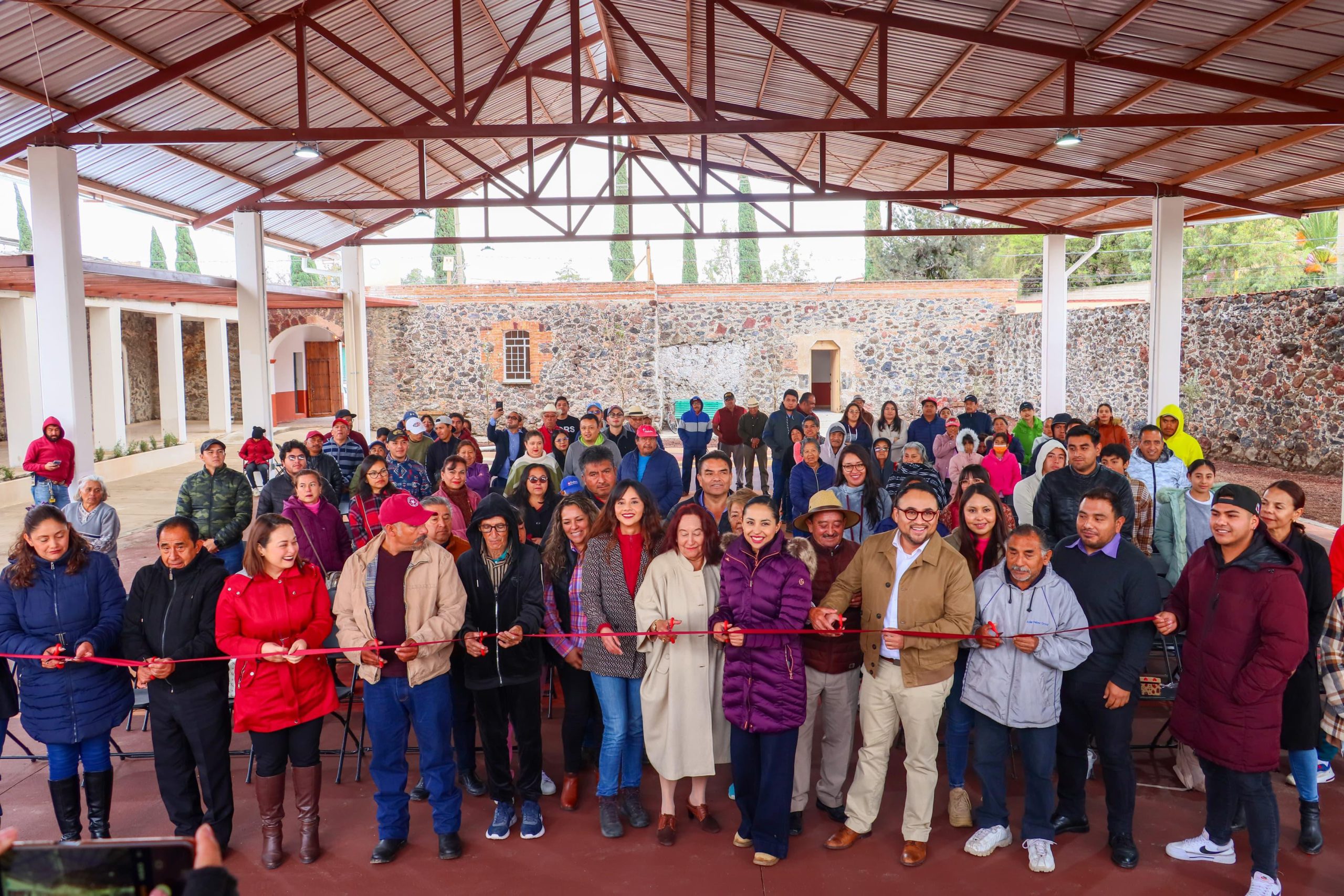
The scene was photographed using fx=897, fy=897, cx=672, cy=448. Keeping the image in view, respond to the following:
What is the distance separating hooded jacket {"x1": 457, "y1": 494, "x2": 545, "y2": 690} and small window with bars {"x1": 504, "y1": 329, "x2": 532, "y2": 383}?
18.7 m

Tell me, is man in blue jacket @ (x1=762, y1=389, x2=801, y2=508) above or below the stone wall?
below

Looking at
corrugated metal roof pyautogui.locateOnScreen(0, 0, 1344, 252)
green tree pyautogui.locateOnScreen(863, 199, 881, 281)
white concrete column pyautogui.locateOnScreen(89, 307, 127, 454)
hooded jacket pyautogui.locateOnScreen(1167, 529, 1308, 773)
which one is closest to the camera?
hooded jacket pyautogui.locateOnScreen(1167, 529, 1308, 773)

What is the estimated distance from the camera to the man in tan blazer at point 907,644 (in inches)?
143

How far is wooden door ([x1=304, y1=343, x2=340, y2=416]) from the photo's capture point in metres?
25.2

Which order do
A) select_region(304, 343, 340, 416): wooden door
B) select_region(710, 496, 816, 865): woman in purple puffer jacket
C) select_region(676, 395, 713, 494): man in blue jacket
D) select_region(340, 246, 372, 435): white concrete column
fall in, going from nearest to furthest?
select_region(710, 496, 816, 865): woman in purple puffer jacket, select_region(676, 395, 713, 494): man in blue jacket, select_region(340, 246, 372, 435): white concrete column, select_region(304, 343, 340, 416): wooden door

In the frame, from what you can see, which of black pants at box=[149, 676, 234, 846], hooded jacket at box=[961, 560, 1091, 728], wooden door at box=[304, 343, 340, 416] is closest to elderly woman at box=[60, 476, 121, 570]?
black pants at box=[149, 676, 234, 846]

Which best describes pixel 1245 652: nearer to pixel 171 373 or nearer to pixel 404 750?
pixel 404 750

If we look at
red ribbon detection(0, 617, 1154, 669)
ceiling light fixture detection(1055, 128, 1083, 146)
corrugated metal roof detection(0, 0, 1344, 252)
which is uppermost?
corrugated metal roof detection(0, 0, 1344, 252)

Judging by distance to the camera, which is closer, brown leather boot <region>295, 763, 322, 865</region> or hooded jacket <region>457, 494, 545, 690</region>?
brown leather boot <region>295, 763, 322, 865</region>

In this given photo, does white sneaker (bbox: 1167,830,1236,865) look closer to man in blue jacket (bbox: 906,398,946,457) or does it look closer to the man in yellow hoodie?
the man in yellow hoodie

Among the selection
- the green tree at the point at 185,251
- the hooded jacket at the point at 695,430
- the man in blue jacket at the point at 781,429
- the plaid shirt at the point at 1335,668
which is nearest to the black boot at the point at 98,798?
the plaid shirt at the point at 1335,668

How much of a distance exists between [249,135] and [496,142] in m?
8.62

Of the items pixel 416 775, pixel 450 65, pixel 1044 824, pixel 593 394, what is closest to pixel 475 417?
pixel 593 394

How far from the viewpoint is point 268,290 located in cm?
1574
